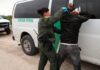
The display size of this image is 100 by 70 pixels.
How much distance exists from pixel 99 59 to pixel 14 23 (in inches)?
170

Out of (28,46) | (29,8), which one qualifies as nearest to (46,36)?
(29,8)

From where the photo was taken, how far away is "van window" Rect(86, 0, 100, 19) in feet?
14.9

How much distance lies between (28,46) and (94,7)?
3.52 metres

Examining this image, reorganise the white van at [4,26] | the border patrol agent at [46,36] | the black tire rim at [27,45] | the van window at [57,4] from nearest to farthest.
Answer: the border patrol agent at [46,36], the van window at [57,4], the black tire rim at [27,45], the white van at [4,26]

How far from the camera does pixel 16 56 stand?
24.8ft

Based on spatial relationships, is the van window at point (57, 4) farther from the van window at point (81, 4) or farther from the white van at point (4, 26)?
the white van at point (4, 26)

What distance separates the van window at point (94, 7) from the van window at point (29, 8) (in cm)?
171

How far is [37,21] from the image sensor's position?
6512 millimetres

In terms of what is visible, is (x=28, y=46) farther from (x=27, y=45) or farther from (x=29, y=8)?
(x=29, y=8)

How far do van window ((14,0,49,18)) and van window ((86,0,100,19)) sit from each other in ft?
5.60

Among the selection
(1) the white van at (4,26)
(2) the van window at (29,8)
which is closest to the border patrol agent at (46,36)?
(2) the van window at (29,8)

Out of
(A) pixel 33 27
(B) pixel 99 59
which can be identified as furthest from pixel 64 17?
(A) pixel 33 27

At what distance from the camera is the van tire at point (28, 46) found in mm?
7181

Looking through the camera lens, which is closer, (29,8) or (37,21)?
(37,21)
